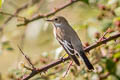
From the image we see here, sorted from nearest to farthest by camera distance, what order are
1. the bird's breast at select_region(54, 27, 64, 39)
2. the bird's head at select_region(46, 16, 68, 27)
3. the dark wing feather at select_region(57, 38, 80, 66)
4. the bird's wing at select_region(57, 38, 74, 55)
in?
the dark wing feather at select_region(57, 38, 80, 66), the bird's wing at select_region(57, 38, 74, 55), the bird's breast at select_region(54, 27, 64, 39), the bird's head at select_region(46, 16, 68, 27)

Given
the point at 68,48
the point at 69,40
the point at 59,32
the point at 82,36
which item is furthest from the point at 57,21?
the point at 68,48

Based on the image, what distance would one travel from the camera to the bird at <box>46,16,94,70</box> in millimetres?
3521

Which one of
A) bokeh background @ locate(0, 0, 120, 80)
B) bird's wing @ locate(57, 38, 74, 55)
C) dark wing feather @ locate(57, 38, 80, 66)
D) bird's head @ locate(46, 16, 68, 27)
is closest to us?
dark wing feather @ locate(57, 38, 80, 66)

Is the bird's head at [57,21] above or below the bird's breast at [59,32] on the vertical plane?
above

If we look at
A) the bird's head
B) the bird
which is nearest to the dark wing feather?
the bird

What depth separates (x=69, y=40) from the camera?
408 cm

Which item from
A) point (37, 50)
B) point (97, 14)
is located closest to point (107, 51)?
point (97, 14)

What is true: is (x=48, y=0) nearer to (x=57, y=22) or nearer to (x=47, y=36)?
(x=57, y=22)

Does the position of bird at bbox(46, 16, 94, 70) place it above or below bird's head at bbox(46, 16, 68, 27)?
below

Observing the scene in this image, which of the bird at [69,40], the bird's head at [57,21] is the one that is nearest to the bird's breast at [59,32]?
the bird at [69,40]

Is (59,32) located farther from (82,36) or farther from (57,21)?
(82,36)

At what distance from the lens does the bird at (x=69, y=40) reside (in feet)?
11.6

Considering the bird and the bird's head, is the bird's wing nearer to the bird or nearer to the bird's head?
the bird

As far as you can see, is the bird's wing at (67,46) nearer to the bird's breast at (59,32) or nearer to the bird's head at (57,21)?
the bird's breast at (59,32)
